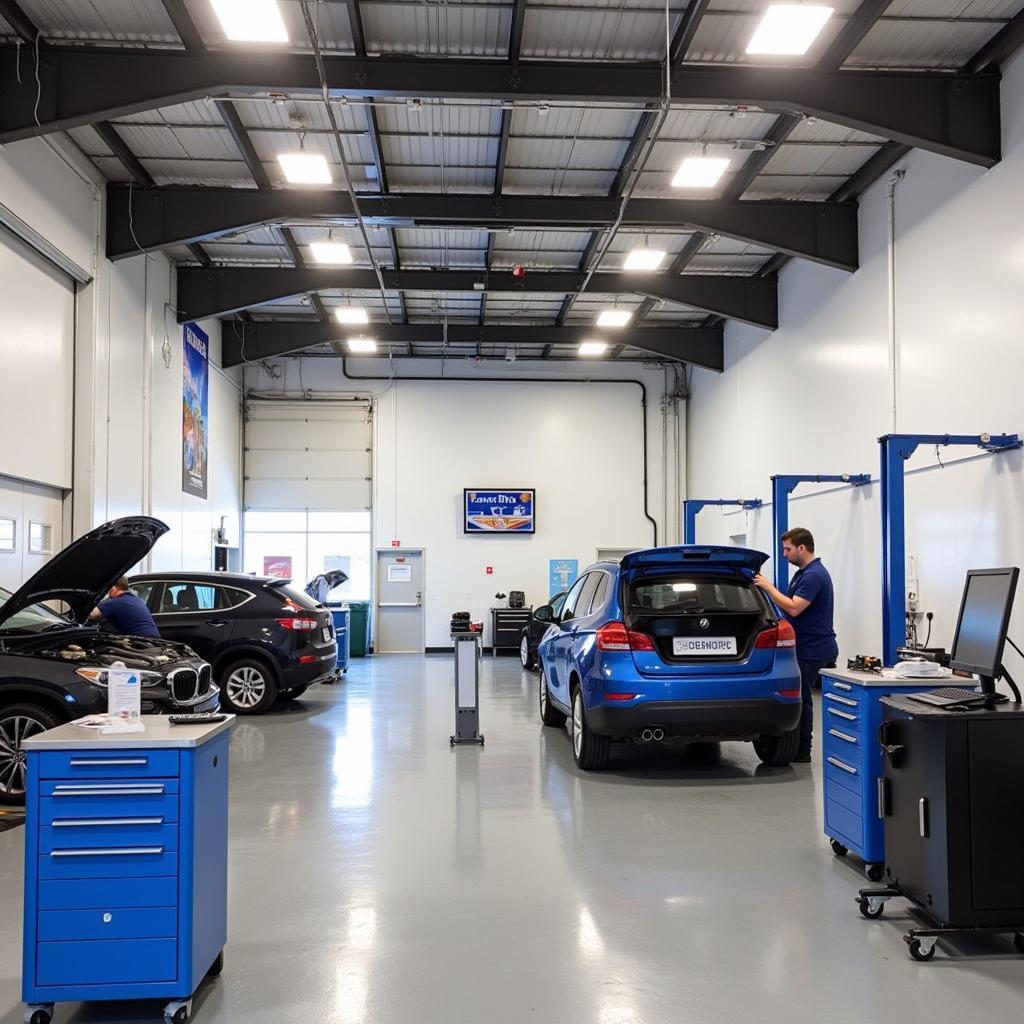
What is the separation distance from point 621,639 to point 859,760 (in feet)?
6.75

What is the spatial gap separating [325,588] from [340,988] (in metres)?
12.5

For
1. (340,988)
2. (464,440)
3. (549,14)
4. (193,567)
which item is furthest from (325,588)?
(340,988)

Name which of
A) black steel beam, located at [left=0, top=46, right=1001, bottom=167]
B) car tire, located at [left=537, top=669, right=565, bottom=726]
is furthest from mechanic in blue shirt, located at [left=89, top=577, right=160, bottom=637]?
black steel beam, located at [left=0, top=46, right=1001, bottom=167]

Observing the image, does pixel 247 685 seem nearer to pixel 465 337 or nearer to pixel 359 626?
pixel 359 626

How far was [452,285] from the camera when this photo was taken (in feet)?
46.4

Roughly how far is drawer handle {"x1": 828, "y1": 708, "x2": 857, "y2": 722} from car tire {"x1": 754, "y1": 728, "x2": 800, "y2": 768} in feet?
6.91

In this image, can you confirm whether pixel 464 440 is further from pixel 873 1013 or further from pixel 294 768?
pixel 873 1013

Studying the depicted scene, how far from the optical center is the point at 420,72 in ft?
26.3

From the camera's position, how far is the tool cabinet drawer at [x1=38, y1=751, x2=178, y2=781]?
290cm

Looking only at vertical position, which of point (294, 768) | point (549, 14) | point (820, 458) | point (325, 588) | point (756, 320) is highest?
point (549, 14)

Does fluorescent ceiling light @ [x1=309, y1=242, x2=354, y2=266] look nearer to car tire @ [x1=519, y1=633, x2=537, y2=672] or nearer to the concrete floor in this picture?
car tire @ [x1=519, y1=633, x2=537, y2=672]

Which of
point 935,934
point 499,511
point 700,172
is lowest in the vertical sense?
point 935,934

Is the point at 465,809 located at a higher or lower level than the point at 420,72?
lower

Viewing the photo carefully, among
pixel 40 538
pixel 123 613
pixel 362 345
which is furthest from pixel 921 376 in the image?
pixel 362 345
